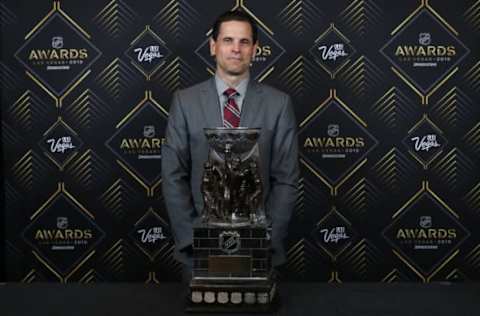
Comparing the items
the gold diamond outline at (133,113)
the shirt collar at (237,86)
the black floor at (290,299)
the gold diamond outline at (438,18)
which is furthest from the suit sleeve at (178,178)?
the gold diamond outline at (438,18)

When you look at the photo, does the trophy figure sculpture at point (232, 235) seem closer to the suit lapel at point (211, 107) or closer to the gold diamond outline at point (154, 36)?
the suit lapel at point (211, 107)

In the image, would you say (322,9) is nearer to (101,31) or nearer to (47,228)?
(101,31)

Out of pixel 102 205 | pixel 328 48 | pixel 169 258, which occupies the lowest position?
pixel 169 258

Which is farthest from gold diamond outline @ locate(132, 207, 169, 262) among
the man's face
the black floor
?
the black floor

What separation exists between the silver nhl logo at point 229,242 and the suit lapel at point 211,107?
827mm

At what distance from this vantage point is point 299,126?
11.6 ft

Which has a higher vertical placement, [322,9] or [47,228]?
[322,9]

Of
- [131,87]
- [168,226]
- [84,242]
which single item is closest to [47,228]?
[84,242]

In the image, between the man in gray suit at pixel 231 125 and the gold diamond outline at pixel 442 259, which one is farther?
the gold diamond outline at pixel 442 259

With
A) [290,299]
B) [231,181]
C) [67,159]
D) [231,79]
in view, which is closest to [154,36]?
[67,159]

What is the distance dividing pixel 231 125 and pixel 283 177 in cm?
29

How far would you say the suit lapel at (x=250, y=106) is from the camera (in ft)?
8.34

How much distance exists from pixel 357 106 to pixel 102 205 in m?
1.49

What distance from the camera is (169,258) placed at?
11.8 feet
